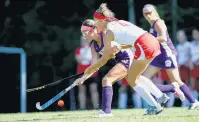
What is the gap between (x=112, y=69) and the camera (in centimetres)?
1011

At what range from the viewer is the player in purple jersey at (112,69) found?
32.4ft

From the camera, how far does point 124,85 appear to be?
1512cm

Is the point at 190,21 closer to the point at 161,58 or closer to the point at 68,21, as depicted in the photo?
the point at 68,21

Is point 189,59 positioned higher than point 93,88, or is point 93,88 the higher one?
point 189,59

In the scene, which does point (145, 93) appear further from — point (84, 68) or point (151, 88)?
point (84, 68)

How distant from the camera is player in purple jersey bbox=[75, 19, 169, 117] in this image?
9.89 meters

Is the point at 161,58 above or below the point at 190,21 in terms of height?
below

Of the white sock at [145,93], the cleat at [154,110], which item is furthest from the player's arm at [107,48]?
the cleat at [154,110]

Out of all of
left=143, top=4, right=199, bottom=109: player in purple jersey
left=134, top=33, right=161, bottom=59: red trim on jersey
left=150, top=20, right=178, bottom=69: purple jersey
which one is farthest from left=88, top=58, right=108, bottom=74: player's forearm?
left=150, top=20, right=178, bottom=69: purple jersey

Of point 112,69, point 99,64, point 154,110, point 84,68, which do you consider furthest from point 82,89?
point 99,64

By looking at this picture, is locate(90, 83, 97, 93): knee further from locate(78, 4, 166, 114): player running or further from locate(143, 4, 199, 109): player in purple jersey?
locate(78, 4, 166, 114): player running

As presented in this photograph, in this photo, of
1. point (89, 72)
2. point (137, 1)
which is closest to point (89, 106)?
point (137, 1)

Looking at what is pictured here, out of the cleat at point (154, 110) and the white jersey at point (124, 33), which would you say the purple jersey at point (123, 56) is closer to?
the cleat at point (154, 110)

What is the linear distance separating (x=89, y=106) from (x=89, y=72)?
4.87 m
